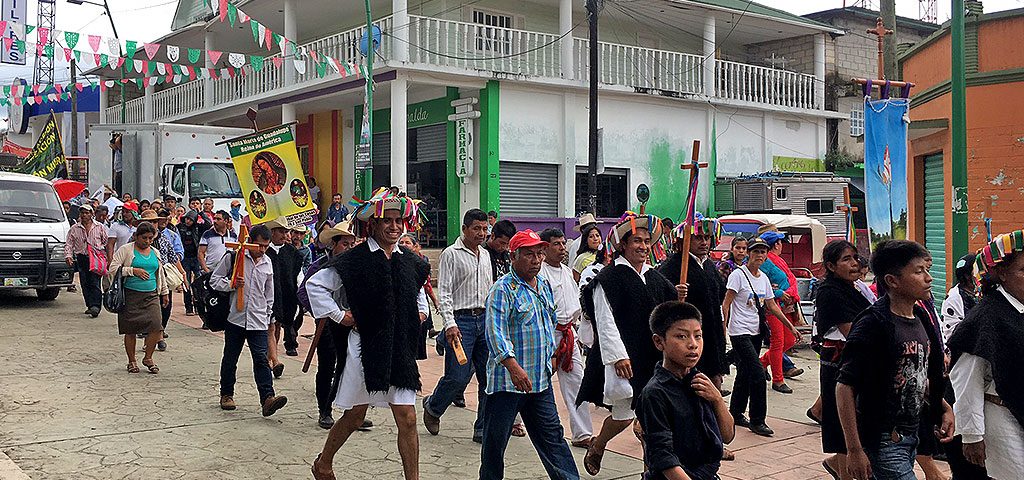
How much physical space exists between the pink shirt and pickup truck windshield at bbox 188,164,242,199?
5362 millimetres

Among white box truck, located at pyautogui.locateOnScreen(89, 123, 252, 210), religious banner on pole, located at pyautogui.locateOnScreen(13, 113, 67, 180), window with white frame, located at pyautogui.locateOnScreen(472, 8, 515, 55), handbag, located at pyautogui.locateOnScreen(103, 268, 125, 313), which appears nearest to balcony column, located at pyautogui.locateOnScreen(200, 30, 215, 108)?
religious banner on pole, located at pyautogui.locateOnScreen(13, 113, 67, 180)

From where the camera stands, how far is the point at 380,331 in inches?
211

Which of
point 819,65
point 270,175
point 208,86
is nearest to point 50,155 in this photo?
point 208,86

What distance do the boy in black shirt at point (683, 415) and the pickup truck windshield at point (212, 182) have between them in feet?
56.6

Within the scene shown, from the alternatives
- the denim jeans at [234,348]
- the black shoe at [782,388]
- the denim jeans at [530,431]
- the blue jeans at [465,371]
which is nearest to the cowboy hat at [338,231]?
the blue jeans at [465,371]

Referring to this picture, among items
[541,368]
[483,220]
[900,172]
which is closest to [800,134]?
[900,172]

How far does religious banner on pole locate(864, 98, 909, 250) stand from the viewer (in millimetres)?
10047

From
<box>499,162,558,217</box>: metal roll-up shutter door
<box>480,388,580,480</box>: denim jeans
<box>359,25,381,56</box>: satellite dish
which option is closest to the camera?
<box>480,388,580,480</box>: denim jeans

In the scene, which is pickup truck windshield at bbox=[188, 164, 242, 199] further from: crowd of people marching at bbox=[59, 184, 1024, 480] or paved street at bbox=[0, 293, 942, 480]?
crowd of people marching at bbox=[59, 184, 1024, 480]

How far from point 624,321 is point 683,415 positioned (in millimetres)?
2017

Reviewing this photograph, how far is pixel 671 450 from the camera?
358 centimetres

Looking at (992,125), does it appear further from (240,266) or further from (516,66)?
(516,66)

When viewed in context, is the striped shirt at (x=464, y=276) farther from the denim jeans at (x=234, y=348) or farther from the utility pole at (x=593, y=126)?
the utility pole at (x=593, y=126)

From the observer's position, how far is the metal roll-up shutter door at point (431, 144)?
23.7 meters
